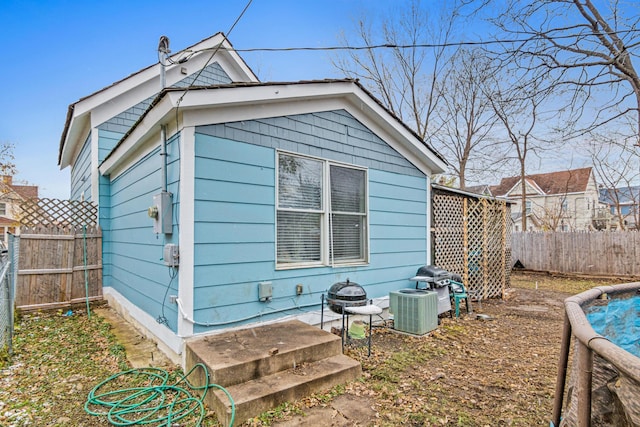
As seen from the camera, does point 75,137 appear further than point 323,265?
Yes

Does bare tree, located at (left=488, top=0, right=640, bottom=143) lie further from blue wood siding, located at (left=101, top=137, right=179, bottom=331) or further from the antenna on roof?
blue wood siding, located at (left=101, top=137, right=179, bottom=331)

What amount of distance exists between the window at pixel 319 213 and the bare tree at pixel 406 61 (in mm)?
11249

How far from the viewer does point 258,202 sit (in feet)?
13.4

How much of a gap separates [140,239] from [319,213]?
2842 millimetres

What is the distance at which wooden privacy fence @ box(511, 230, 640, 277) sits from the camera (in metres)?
11.1

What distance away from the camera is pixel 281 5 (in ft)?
14.2

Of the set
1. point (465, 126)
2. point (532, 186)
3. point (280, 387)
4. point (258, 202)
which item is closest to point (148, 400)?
point (280, 387)

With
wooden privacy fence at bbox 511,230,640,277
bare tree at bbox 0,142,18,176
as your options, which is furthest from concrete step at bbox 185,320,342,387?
bare tree at bbox 0,142,18,176

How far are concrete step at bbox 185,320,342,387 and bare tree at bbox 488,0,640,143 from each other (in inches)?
261

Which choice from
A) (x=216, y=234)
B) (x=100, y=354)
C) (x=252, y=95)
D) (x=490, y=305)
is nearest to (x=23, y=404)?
(x=100, y=354)

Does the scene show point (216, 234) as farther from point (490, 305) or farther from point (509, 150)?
point (509, 150)

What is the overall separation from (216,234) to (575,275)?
1366cm

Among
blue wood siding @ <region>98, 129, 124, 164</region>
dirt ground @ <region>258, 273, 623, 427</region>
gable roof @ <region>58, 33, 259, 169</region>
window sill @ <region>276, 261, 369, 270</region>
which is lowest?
dirt ground @ <region>258, 273, 623, 427</region>

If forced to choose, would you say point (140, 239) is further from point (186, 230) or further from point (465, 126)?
point (465, 126)
